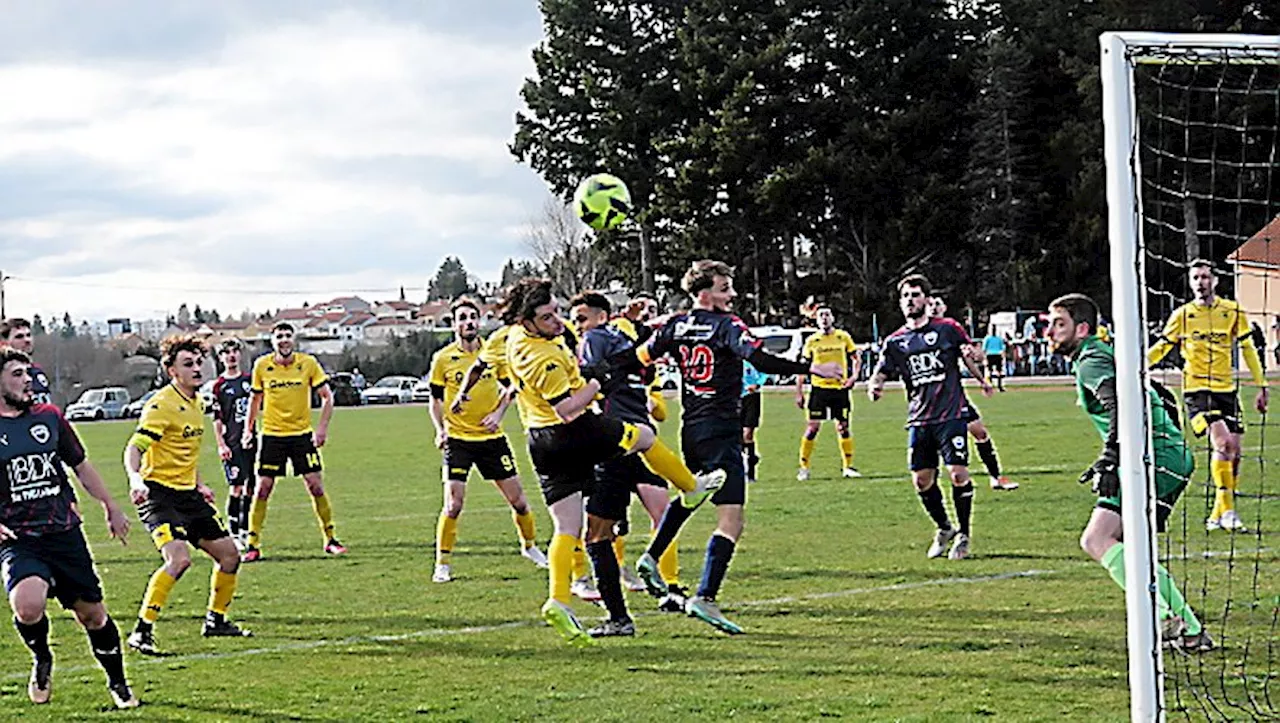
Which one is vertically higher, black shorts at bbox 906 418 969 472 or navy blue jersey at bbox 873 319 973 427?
navy blue jersey at bbox 873 319 973 427

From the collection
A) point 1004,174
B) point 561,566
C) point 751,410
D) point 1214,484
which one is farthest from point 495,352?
point 1004,174

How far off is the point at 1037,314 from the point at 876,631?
44279 millimetres

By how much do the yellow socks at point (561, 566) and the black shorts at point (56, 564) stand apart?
2.36 meters

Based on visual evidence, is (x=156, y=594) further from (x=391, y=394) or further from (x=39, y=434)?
(x=391, y=394)

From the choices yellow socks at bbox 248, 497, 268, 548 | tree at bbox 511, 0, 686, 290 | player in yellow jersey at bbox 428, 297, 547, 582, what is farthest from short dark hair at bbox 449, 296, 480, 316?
tree at bbox 511, 0, 686, 290

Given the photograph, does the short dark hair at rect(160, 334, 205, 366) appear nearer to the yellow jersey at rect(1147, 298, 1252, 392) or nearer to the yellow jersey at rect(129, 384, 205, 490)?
the yellow jersey at rect(129, 384, 205, 490)

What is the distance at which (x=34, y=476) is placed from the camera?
24.2 ft

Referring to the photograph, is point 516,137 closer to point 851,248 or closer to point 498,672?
point 851,248

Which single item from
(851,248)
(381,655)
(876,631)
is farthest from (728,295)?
(851,248)

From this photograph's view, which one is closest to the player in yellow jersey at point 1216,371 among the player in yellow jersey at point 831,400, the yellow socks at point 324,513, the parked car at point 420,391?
the player in yellow jersey at point 831,400

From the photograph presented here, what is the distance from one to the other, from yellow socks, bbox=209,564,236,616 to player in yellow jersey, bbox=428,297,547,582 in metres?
2.37

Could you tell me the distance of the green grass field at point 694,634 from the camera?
7020 millimetres

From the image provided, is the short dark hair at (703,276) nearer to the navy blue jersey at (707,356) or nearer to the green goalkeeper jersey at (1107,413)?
the navy blue jersey at (707,356)

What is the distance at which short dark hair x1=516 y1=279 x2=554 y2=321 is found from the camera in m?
8.41
